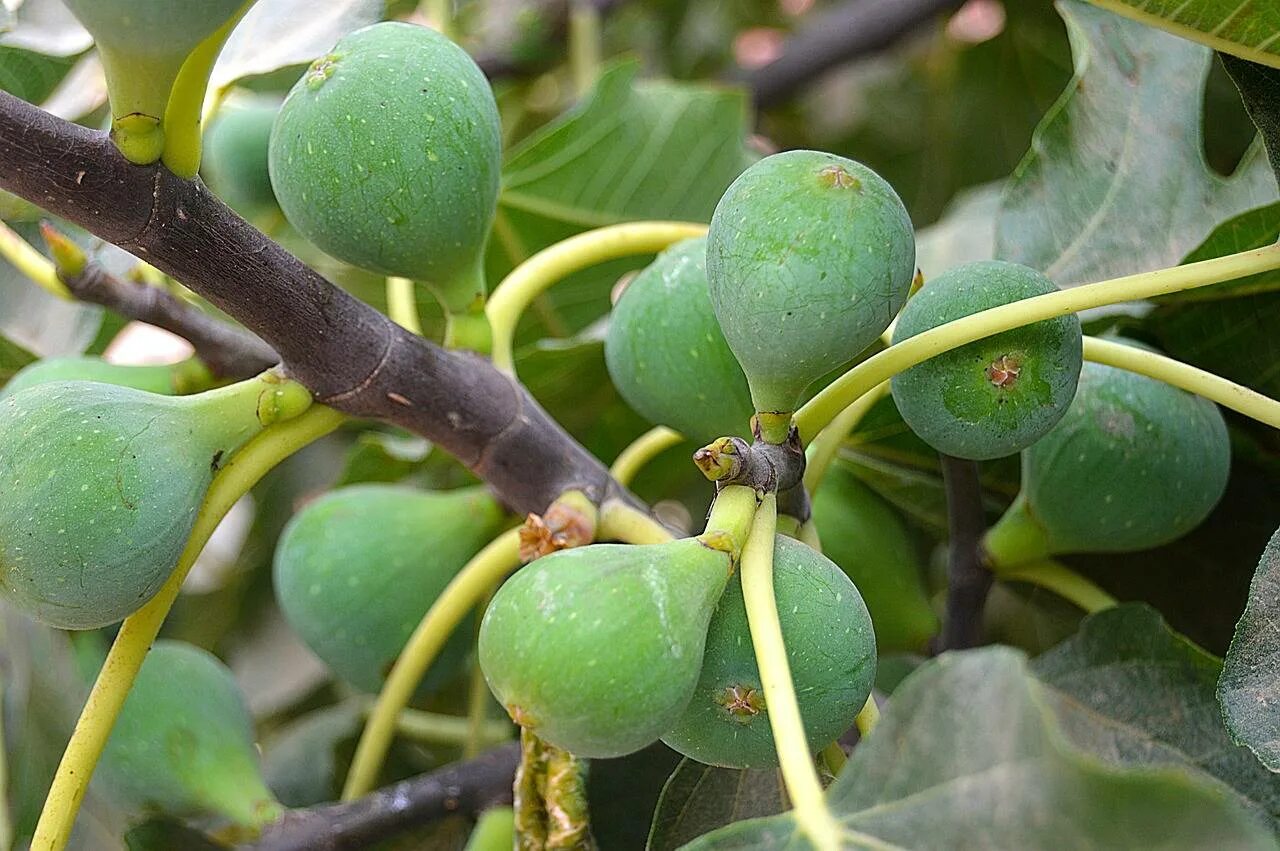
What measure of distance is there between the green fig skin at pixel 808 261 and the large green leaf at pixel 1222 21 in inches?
7.9

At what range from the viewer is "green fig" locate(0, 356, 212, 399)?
84 centimetres

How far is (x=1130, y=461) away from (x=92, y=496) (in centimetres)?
57

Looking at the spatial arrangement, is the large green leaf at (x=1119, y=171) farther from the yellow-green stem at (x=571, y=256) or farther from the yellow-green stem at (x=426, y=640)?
the yellow-green stem at (x=426, y=640)

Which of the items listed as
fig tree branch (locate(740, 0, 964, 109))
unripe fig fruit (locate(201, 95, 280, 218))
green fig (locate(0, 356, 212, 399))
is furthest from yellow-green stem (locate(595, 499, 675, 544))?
fig tree branch (locate(740, 0, 964, 109))

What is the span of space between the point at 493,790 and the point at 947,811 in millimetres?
484

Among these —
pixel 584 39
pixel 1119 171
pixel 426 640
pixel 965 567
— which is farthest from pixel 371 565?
pixel 584 39

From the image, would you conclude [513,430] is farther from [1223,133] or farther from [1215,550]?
[1223,133]

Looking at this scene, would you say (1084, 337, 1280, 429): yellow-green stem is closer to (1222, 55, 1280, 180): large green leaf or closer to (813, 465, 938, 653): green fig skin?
(1222, 55, 1280, 180): large green leaf

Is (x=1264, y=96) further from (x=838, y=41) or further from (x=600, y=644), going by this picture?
(x=838, y=41)

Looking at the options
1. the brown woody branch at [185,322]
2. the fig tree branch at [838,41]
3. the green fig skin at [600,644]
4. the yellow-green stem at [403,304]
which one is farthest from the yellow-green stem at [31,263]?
the fig tree branch at [838,41]

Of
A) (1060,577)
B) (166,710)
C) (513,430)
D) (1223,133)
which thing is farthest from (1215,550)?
(166,710)

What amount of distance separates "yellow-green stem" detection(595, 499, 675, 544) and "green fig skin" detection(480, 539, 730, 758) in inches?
5.4

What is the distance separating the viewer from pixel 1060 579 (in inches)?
33.7

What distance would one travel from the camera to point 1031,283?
600 mm
